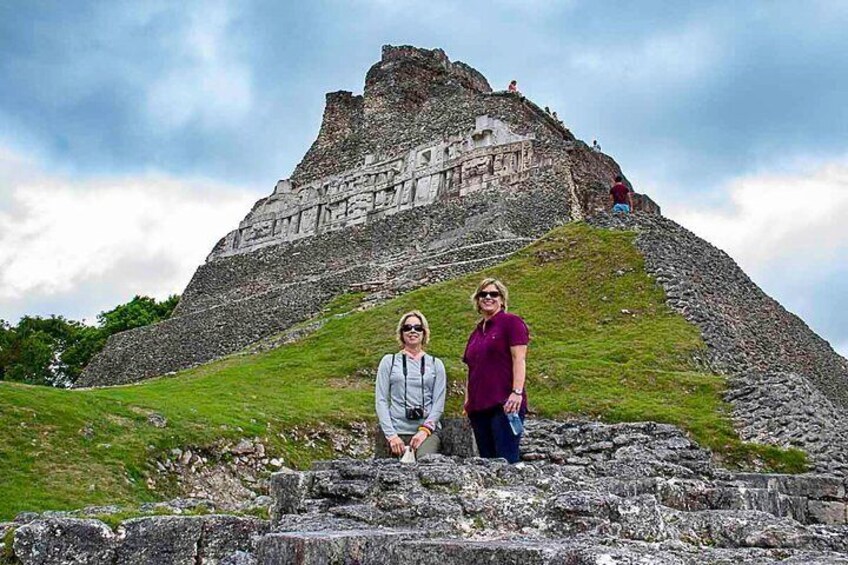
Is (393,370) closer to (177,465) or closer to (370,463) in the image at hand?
(370,463)

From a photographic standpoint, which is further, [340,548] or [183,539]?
[183,539]

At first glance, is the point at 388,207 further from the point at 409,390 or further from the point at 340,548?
the point at 340,548

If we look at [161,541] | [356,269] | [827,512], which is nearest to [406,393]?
[161,541]

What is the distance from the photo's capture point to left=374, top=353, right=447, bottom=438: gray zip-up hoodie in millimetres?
9078

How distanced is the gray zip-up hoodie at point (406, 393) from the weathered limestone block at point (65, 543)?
3.00m

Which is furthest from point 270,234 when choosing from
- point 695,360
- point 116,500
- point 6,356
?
point 116,500

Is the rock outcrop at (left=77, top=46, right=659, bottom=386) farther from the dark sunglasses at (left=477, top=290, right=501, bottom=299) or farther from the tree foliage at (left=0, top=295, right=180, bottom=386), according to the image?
the dark sunglasses at (left=477, top=290, right=501, bottom=299)

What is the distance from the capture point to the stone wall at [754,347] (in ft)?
48.0

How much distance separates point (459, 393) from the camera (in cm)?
1911

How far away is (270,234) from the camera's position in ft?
151

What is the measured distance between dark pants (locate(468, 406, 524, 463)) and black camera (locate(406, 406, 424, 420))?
62 cm

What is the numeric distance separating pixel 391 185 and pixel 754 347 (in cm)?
2260

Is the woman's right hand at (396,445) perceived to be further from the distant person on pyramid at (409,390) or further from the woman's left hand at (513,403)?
the woman's left hand at (513,403)

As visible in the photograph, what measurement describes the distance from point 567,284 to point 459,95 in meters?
21.0
